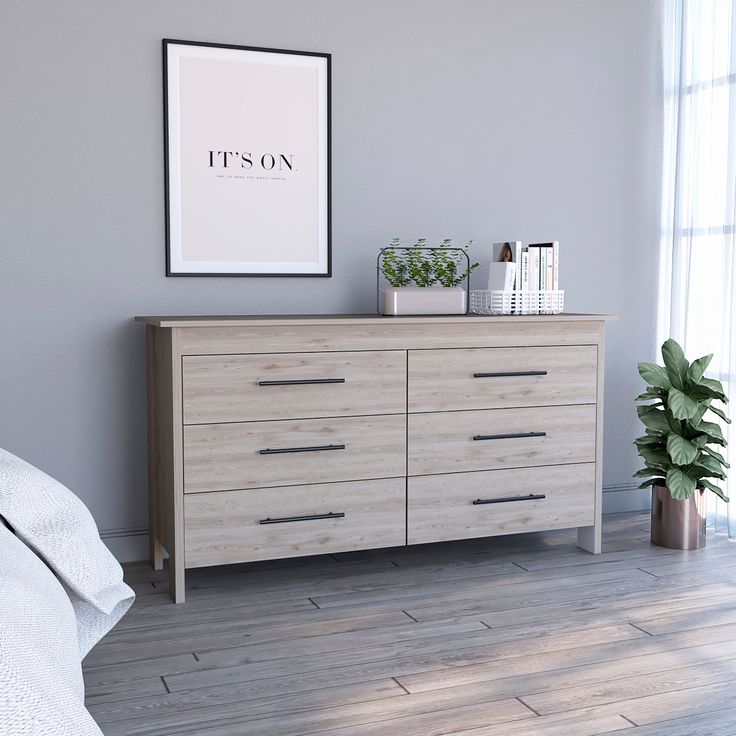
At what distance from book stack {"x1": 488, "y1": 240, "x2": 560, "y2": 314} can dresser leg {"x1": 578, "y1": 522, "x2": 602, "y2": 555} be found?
81 centimetres

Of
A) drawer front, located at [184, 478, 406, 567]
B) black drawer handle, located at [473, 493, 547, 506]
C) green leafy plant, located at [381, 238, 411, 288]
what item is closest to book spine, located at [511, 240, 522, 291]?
green leafy plant, located at [381, 238, 411, 288]

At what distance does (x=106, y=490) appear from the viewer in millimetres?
3080

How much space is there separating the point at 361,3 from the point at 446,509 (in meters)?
1.85

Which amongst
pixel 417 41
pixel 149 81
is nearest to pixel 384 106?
pixel 417 41

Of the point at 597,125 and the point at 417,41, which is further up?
the point at 417,41

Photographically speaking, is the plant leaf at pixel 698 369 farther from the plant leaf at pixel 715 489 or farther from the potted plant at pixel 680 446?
the plant leaf at pixel 715 489

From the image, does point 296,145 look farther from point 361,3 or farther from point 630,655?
point 630,655

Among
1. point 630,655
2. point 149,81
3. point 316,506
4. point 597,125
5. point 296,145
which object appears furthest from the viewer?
point 597,125

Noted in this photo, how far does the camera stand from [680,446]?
3.19 m

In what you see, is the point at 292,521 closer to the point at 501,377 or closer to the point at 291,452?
the point at 291,452

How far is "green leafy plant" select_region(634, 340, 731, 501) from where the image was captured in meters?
3.19

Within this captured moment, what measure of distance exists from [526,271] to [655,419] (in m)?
0.75

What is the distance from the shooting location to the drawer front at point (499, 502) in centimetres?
293

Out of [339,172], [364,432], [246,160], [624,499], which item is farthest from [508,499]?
[246,160]
